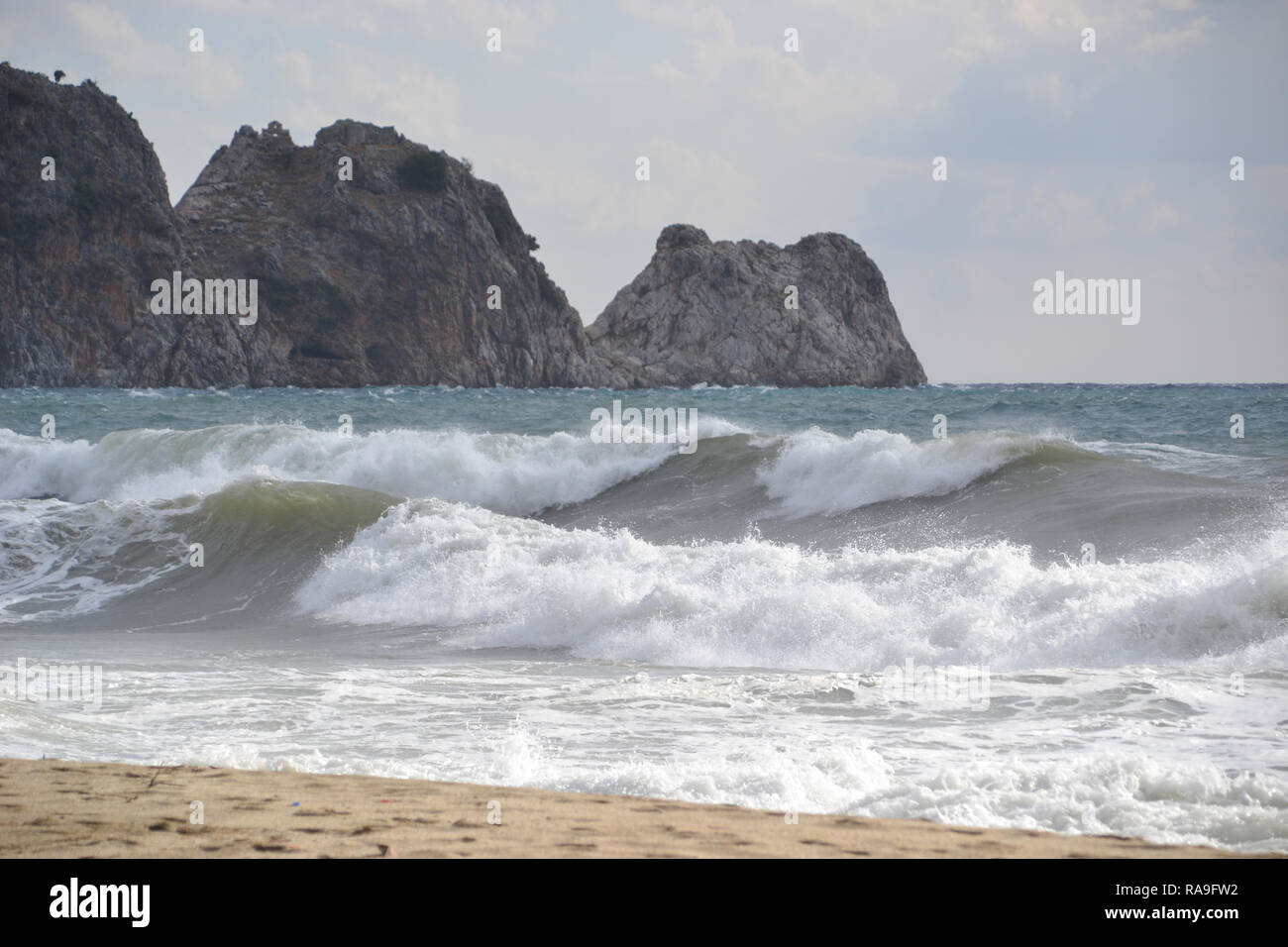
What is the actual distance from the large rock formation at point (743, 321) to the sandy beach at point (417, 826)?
104714 millimetres

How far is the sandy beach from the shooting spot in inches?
151

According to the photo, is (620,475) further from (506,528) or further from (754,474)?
(506,528)

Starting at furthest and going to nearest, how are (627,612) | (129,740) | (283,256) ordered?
(283,256) < (627,612) < (129,740)

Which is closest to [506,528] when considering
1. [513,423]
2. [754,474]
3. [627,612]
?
[627,612]

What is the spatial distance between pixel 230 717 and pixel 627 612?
4.14m

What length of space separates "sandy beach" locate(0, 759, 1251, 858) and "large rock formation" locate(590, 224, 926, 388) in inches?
4123

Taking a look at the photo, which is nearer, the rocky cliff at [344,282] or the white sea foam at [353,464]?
the white sea foam at [353,464]

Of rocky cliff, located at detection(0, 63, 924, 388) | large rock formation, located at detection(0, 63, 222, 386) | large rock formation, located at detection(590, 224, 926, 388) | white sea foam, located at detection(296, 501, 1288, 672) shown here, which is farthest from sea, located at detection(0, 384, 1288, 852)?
large rock formation, located at detection(590, 224, 926, 388)

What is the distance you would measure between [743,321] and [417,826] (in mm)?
115226

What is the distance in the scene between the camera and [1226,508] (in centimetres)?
1330

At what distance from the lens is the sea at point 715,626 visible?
5.57 meters

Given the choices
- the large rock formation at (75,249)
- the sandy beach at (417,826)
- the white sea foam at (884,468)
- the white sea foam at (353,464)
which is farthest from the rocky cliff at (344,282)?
the sandy beach at (417,826)

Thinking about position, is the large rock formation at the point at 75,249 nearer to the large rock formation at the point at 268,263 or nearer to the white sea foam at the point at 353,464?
the large rock formation at the point at 268,263

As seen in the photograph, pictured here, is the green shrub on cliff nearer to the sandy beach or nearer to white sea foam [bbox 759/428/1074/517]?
white sea foam [bbox 759/428/1074/517]
